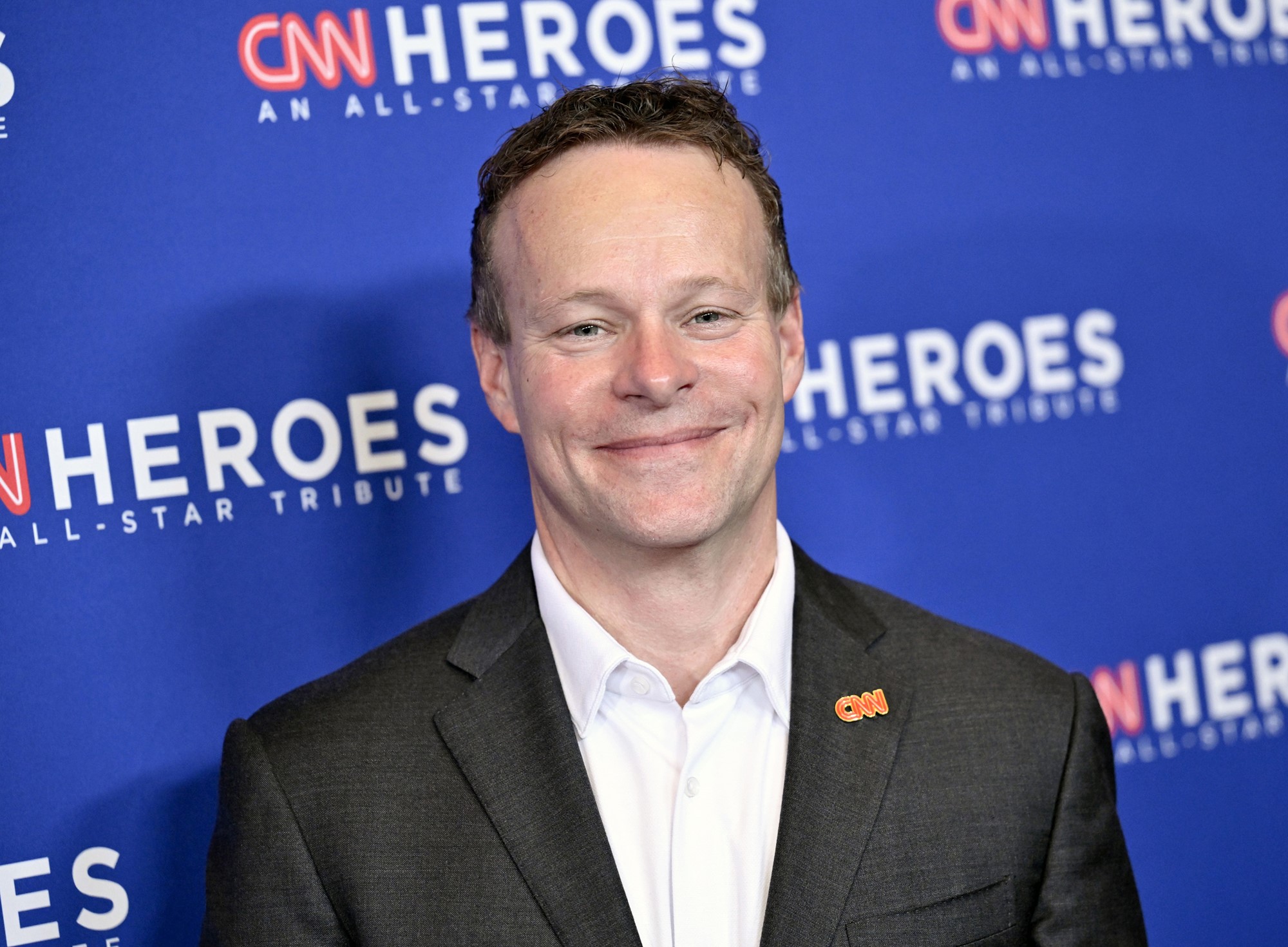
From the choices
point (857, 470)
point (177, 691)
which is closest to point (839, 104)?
point (857, 470)

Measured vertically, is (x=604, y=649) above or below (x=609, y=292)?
below

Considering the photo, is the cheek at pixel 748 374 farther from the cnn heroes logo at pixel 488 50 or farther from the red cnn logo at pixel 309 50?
the red cnn logo at pixel 309 50

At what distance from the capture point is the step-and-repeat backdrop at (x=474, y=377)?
2.13 metres

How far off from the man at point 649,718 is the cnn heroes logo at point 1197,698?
0.76m

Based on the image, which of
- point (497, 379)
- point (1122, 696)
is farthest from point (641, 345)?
point (1122, 696)

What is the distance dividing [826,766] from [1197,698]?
1.30 meters

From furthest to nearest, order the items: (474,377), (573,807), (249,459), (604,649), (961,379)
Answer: (961,379) → (474,377) → (249,459) → (604,649) → (573,807)

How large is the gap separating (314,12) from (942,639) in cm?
154

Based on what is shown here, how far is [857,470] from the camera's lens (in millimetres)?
2516

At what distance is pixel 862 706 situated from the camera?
1.84m

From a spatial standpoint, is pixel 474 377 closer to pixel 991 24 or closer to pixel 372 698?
pixel 372 698

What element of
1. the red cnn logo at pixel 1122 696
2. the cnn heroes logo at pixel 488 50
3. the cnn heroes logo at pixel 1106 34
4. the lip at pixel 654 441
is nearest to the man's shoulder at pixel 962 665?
the lip at pixel 654 441

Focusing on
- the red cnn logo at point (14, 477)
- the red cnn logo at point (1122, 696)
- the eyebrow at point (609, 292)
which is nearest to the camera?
the eyebrow at point (609, 292)

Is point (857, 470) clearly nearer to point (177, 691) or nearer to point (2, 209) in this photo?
point (177, 691)
